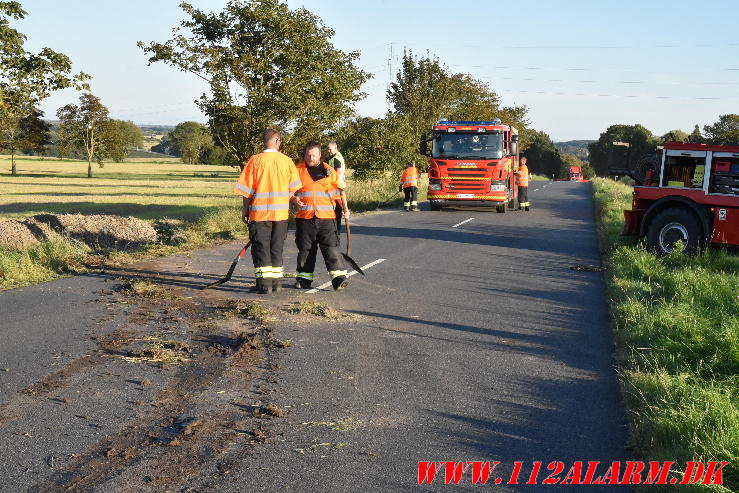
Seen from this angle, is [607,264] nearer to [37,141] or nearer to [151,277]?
[151,277]

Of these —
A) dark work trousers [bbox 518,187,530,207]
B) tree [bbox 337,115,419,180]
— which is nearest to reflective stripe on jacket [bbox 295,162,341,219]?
dark work trousers [bbox 518,187,530,207]

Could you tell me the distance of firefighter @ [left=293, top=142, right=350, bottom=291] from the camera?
9227 millimetres

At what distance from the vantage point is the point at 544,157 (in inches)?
4638

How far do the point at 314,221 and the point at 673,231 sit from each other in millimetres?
6603

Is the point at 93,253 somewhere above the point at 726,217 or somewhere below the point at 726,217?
below

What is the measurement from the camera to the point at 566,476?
156 inches

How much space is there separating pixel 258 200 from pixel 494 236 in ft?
28.1

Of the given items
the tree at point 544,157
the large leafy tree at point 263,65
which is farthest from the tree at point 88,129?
the tree at point 544,157

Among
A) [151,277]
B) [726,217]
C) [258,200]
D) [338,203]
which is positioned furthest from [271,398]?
[726,217]

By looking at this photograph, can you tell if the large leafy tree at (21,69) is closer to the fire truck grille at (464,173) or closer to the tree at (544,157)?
the fire truck grille at (464,173)

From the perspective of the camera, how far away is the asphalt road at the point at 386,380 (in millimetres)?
4023

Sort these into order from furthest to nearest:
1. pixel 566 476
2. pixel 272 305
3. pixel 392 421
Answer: pixel 272 305, pixel 392 421, pixel 566 476

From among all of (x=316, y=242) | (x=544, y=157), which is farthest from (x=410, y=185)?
(x=544, y=157)

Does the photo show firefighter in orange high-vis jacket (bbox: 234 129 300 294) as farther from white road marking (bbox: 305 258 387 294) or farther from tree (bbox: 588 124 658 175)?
tree (bbox: 588 124 658 175)
